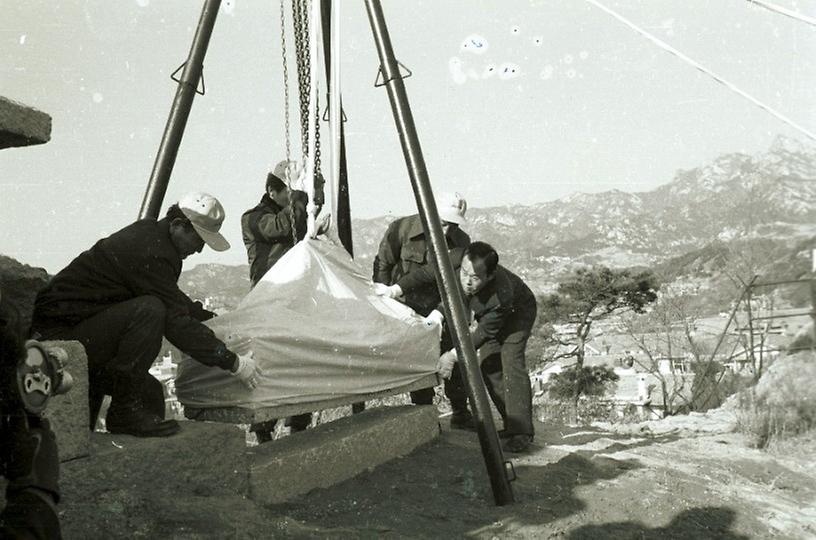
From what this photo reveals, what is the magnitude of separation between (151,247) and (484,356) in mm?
2995

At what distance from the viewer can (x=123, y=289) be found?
11.1ft

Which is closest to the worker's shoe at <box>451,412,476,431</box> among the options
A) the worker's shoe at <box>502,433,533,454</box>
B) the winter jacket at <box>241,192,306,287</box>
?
the worker's shoe at <box>502,433,533,454</box>

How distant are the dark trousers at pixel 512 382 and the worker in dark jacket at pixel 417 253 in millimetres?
446

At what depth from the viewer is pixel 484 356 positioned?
5.73m

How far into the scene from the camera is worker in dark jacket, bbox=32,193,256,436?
3.27m

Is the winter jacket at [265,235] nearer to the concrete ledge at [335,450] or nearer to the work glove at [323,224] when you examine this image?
the work glove at [323,224]

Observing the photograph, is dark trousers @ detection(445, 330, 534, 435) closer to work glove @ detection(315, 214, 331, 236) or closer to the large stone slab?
work glove @ detection(315, 214, 331, 236)

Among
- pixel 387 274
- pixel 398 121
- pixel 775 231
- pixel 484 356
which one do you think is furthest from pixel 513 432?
pixel 775 231

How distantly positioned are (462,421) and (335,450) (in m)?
1.98

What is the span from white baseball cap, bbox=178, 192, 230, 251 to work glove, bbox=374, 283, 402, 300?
1473 millimetres

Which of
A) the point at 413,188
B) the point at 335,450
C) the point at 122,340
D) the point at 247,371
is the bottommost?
the point at 335,450

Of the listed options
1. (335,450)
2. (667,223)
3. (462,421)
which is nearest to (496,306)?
(462,421)

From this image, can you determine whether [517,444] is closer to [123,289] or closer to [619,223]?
[123,289]

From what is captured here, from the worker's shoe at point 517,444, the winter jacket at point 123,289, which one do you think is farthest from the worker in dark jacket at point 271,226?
the winter jacket at point 123,289
